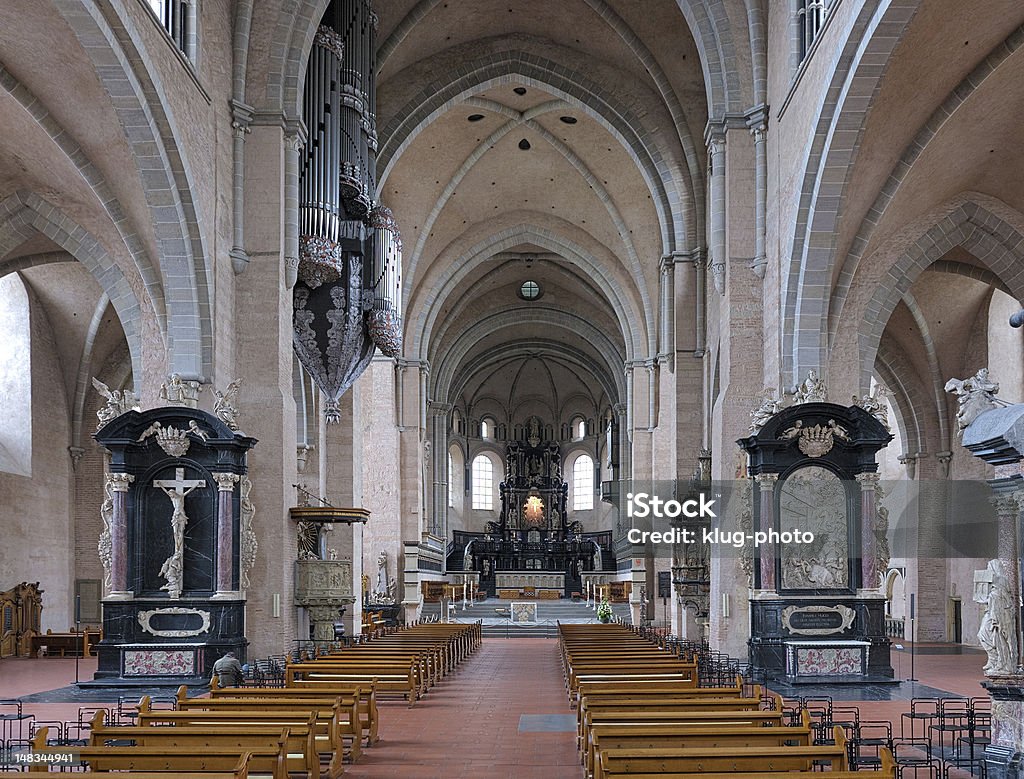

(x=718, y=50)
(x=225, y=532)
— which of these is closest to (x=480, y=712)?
(x=225, y=532)

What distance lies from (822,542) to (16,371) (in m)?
20.4

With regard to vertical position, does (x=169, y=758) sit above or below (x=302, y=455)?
below

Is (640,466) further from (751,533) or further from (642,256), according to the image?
(751,533)

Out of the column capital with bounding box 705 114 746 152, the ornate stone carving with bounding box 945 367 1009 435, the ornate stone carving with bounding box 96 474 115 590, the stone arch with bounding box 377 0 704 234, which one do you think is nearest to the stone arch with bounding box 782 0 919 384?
the column capital with bounding box 705 114 746 152

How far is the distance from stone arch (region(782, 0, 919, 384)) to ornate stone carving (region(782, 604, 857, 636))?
3727 millimetres

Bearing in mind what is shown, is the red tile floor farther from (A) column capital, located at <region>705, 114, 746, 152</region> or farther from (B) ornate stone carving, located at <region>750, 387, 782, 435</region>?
(A) column capital, located at <region>705, 114, 746, 152</region>

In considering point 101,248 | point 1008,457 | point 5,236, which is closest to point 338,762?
point 1008,457

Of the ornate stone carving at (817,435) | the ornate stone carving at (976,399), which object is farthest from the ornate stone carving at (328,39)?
the ornate stone carving at (976,399)

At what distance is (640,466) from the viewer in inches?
1548

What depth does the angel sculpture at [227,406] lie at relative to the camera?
62.6 ft

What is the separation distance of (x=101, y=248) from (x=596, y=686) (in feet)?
43.3

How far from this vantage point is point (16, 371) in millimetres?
29172

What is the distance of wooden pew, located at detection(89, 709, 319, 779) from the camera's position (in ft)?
29.5

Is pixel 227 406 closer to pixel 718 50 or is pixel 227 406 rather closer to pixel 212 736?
pixel 212 736
